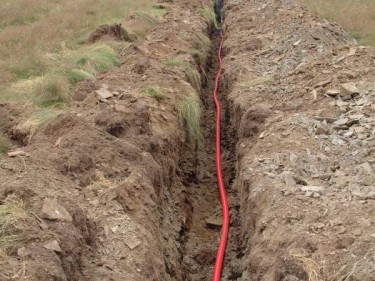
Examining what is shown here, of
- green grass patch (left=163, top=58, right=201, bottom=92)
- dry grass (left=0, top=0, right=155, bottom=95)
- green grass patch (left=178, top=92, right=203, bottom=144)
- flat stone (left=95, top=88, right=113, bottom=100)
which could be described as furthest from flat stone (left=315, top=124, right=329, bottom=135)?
dry grass (left=0, top=0, right=155, bottom=95)

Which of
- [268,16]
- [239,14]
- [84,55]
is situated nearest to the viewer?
[84,55]

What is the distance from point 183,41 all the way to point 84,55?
9.00 ft

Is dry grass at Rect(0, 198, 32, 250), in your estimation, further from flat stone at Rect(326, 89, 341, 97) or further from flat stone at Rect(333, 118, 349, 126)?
flat stone at Rect(326, 89, 341, 97)

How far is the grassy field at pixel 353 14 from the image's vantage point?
37.4 feet

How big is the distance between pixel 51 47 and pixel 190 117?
152 inches

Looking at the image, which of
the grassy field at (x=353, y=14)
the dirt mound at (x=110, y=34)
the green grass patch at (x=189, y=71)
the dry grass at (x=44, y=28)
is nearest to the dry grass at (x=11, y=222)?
the dry grass at (x=44, y=28)

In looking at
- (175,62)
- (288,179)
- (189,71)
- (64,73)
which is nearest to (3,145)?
(64,73)

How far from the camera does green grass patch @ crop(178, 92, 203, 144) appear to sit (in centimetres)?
771

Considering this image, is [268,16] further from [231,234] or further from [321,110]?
[231,234]

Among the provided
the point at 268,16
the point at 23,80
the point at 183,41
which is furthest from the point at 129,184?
the point at 268,16

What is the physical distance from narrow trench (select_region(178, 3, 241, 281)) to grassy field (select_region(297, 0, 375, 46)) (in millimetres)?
4125

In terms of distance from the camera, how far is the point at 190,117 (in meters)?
7.84

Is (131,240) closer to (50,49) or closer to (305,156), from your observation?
(305,156)

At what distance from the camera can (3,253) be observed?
366 centimetres
